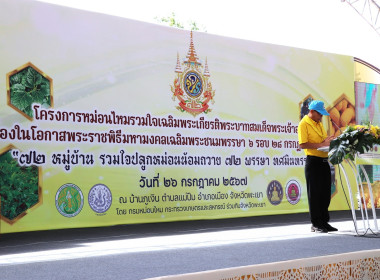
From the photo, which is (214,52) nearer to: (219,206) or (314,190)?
(219,206)

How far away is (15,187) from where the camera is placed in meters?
5.64

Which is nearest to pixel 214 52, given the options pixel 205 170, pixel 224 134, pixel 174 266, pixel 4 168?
pixel 224 134

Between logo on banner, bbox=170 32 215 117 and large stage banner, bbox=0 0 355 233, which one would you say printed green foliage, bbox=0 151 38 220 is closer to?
large stage banner, bbox=0 0 355 233

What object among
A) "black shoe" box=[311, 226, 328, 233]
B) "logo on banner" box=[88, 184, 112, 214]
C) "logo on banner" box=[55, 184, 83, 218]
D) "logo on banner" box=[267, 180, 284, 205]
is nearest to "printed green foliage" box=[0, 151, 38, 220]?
"logo on banner" box=[55, 184, 83, 218]

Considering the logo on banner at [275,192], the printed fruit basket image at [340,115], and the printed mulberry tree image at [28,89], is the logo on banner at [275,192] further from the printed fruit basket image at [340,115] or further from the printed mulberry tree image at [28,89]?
the printed mulberry tree image at [28,89]

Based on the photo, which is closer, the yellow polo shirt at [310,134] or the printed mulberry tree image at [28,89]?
the yellow polo shirt at [310,134]

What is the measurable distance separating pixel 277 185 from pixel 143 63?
2484 millimetres

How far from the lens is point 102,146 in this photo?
6238mm

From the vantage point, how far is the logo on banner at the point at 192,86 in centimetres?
699

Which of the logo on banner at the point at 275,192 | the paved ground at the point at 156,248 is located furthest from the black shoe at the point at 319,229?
the logo on banner at the point at 275,192

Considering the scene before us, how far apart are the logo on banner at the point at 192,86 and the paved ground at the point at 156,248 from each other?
1426 millimetres

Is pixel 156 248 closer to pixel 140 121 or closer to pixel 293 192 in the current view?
pixel 140 121

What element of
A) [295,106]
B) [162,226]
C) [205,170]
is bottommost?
[162,226]

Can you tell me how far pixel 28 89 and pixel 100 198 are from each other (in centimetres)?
136
